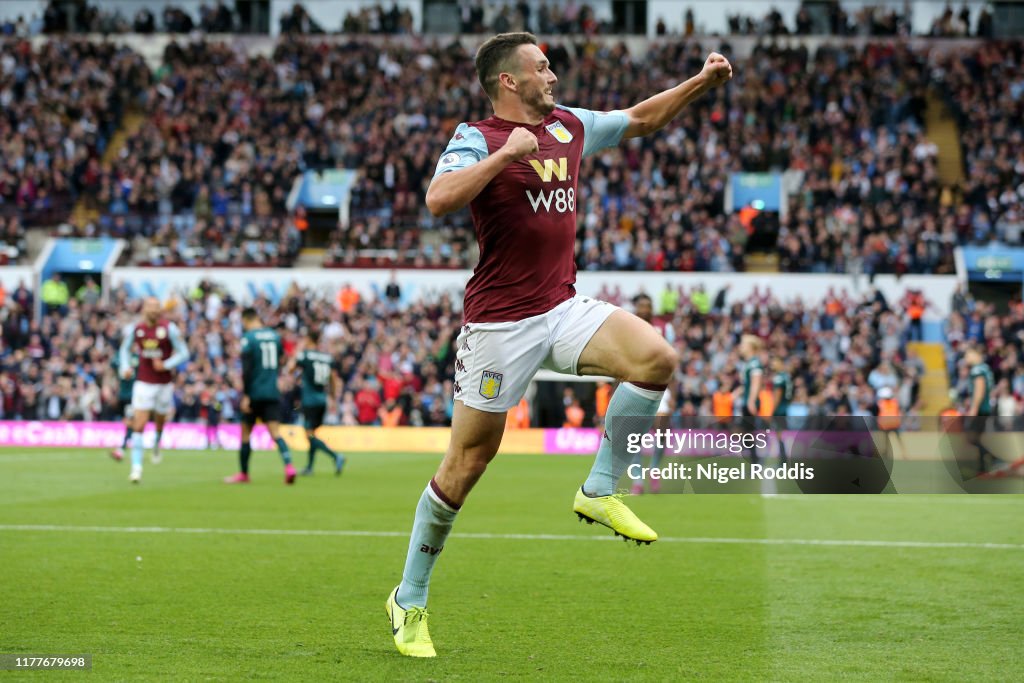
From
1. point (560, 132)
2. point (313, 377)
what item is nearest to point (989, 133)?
point (313, 377)

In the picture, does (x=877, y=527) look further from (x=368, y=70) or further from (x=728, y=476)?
(x=368, y=70)

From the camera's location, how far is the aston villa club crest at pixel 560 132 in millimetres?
6074

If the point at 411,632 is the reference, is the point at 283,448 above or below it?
below

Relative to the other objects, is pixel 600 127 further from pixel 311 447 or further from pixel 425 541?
pixel 311 447

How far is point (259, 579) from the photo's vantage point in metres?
8.20

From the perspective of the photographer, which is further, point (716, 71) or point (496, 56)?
point (716, 71)

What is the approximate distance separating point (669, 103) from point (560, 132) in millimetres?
718

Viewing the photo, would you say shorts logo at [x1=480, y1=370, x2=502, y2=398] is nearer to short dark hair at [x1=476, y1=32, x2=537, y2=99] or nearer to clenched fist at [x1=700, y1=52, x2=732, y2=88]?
short dark hair at [x1=476, y1=32, x2=537, y2=99]

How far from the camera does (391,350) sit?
30.5 meters

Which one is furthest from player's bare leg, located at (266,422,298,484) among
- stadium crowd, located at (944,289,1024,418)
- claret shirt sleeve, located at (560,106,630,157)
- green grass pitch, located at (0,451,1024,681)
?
stadium crowd, located at (944,289,1024,418)

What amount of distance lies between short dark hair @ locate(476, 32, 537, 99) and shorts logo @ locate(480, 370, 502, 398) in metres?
1.32

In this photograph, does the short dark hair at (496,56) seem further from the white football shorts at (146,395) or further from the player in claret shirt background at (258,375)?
the white football shorts at (146,395)

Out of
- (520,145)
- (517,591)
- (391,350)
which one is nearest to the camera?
(520,145)

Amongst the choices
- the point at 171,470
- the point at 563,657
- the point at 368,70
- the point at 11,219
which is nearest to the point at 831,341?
the point at 171,470
